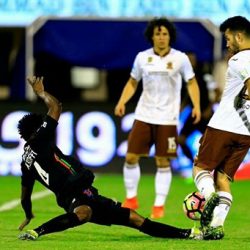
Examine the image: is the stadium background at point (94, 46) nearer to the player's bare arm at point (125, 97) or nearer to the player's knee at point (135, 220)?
the player's bare arm at point (125, 97)

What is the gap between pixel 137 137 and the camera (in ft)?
43.4

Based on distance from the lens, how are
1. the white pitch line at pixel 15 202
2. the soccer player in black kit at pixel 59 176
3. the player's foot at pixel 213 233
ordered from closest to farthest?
1. the soccer player in black kit at pixel 59 176
2. the player's foot at pixel 213 233
3. the white pitch line at pixel 15 202

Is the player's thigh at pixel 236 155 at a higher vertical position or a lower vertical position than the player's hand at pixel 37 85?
lower

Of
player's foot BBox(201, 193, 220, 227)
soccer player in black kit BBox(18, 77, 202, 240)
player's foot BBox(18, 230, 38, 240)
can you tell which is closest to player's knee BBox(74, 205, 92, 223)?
soccer player in black kit BBox(18, 77, 202, 240)

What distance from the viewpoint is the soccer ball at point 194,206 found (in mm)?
10297

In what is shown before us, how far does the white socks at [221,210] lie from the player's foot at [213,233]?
60 millimetres

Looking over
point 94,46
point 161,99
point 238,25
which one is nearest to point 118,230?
point 161,99

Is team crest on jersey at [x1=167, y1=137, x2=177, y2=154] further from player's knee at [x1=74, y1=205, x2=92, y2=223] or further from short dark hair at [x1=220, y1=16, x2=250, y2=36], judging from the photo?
player's knee at [x1=74, y1=205, x2=92, y2=223]

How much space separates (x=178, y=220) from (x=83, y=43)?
809 centimetres

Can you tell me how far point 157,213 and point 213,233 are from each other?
9.18 feet

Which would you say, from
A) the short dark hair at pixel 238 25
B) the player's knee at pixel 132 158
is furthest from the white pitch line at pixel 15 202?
the short dark hair at pixel 238 25

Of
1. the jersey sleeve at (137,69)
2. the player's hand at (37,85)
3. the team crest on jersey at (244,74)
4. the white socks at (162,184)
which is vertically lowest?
the white socks at (162,184)

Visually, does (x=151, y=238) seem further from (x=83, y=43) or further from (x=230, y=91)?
(x=83, y=43)

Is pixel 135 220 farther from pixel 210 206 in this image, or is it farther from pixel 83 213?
pixel 210 206
